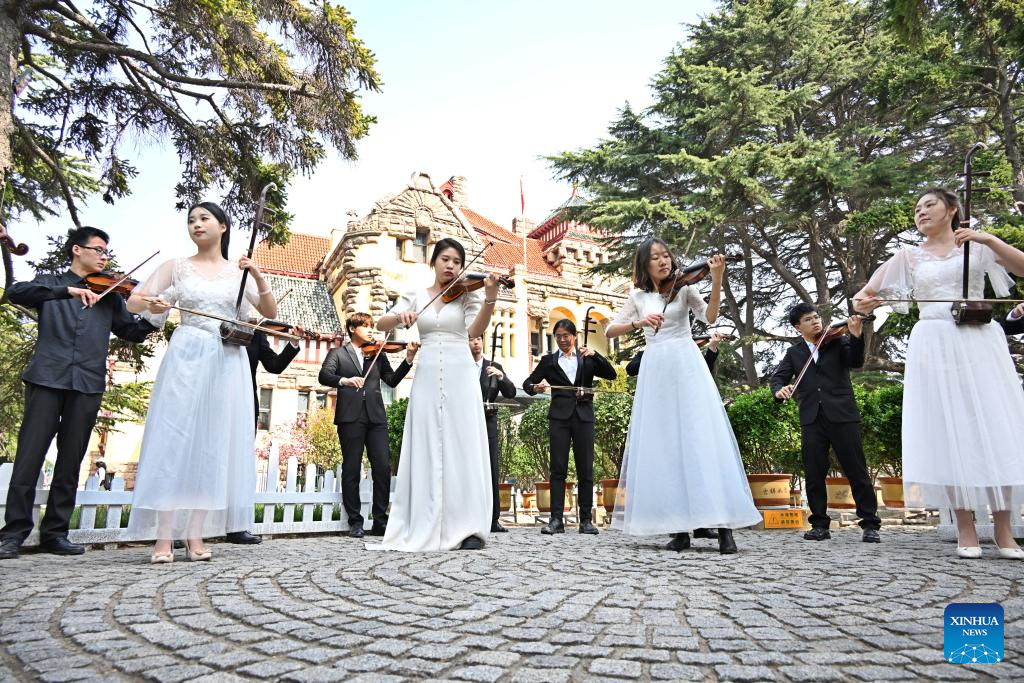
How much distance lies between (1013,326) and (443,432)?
4.13m

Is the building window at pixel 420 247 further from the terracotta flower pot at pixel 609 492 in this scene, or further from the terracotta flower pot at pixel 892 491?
the terracotta flower pot at pixel 892 491

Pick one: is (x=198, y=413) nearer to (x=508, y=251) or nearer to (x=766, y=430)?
(x=766, y=430)

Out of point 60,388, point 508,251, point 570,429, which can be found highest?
point 508,251

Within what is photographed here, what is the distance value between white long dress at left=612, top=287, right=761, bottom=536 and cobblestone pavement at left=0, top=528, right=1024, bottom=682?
1.53 ft

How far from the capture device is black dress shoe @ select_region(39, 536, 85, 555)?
16.4 ft

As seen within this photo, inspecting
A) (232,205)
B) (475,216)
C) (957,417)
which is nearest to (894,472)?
(957,417)

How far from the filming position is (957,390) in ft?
14.3

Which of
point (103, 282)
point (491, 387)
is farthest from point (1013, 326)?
point (103, 282)

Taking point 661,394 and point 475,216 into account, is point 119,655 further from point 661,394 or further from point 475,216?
point 475,216

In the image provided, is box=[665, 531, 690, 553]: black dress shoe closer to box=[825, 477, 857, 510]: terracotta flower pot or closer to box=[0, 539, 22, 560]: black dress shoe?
box=[825, 477, 857, 510]: terracotta flower pot

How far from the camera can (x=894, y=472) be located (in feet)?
29.1

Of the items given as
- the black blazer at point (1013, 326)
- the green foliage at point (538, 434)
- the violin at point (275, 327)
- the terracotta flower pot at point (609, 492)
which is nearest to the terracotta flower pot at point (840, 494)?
the terracotta flower pot at point (609, 492)

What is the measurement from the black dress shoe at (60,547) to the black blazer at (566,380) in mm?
4205

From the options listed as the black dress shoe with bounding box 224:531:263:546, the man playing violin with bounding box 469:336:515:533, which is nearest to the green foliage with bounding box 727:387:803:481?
the man playing violin with bounding box 469:336:515:533
